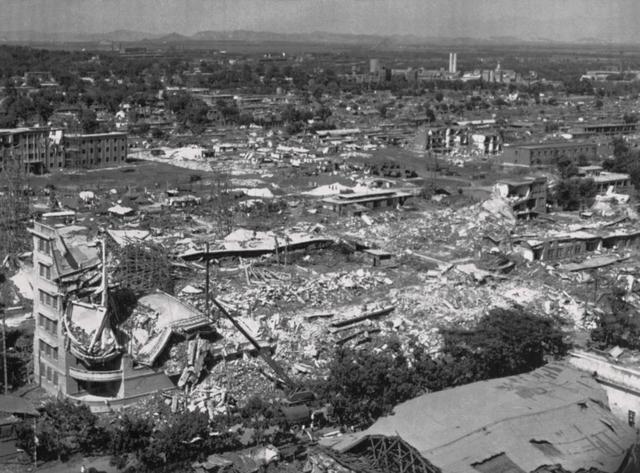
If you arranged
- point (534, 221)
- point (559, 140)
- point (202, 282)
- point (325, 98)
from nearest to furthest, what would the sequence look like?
1. point (202, 282)
2. point (534, 221)
3. point (559, 140)
4. point (325, 98)

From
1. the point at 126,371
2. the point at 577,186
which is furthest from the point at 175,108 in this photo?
the point at 126,371

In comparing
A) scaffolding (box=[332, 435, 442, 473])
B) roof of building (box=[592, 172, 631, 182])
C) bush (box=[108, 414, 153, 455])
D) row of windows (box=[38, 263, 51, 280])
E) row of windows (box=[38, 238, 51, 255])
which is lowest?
bush (box=[108, 414, 153, 455])

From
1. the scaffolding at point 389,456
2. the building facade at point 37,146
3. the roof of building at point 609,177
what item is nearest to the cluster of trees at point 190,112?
the building facade at point 37,146

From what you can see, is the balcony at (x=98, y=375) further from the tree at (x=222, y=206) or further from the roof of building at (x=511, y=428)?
the tree at (x=222, y=206)

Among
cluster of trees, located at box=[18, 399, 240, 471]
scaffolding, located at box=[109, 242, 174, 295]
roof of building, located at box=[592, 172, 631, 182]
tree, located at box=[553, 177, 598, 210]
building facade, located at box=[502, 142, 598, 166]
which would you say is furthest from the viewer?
building facade, located at box=[502, 142, 598, 166]

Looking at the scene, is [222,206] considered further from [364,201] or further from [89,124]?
[89,124]

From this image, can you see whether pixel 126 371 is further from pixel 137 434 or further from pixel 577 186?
pixel 577 186

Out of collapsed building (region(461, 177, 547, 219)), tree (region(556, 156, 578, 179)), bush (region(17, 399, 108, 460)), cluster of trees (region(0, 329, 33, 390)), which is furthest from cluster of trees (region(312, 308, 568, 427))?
tree (region(556, 156, 578, 179))

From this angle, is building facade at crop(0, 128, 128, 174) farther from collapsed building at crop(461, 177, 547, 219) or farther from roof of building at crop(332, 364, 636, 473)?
roof of building at crop(332, 364, 636, 473)
